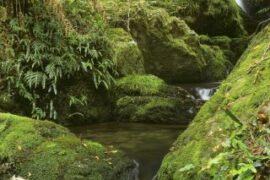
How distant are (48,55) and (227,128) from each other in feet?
15.3

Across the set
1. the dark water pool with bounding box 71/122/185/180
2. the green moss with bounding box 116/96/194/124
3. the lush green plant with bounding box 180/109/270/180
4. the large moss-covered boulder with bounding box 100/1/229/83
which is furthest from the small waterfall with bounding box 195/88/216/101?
the lush green plant with bounding box 180/109/270/180

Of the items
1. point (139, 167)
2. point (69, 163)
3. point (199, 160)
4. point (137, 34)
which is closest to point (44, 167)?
point (69, 163)

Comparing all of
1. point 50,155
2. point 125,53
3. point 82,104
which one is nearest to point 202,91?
point 125,53

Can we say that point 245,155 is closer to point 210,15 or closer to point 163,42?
point 163,42

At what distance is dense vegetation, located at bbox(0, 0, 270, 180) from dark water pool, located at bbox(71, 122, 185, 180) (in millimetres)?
227

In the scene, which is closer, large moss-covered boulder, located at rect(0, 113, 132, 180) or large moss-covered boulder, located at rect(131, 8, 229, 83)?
large moss-covered boulder, located at rect(0, 113, 132, 180)

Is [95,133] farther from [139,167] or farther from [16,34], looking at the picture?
[16,34]

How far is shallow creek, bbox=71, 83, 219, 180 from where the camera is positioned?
5250mm

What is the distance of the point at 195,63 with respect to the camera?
1012 cm

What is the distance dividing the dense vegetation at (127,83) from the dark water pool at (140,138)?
227 mm

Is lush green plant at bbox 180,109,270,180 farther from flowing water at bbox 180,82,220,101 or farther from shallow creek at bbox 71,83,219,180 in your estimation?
flowing water at bbox 180,82,220,101

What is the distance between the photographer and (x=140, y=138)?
242 inches

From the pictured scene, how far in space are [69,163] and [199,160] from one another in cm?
157

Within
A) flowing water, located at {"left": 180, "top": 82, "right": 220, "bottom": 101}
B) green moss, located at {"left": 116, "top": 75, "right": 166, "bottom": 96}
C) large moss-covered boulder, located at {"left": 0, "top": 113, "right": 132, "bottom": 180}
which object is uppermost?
large moss-covered boulder, located at {"left": 0, "top": 113, "right": 132, "bottom": 180}
